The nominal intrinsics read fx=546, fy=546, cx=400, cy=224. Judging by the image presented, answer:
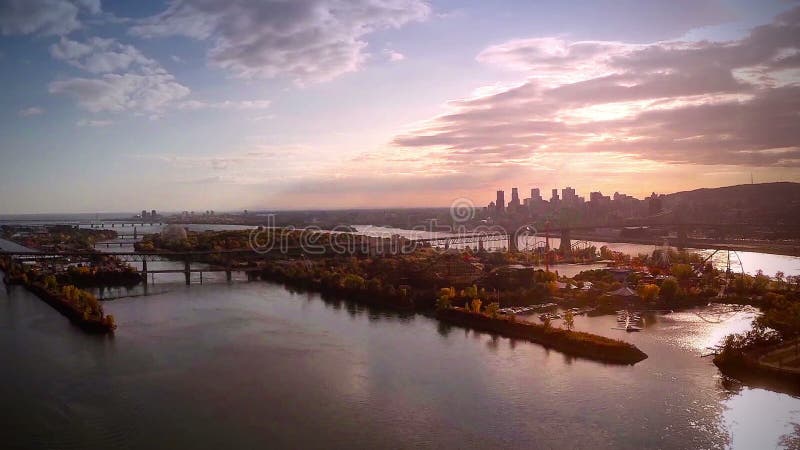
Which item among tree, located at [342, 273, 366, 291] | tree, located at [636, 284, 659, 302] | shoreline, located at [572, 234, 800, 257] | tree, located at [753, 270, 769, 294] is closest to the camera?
tree, located at [636, 284, 659, 302]

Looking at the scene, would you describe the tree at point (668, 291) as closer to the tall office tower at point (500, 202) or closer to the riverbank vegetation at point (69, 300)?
the riverbank vegetation at point (69, 300)

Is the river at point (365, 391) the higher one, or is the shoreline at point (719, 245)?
the shoreline at point (719, 245)

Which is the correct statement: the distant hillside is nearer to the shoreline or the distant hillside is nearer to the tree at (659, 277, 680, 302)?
the shoreline

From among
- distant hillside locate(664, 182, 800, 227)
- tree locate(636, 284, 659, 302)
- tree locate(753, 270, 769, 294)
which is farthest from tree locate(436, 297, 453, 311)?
distant hillside locate(664, 182, 800, 227)

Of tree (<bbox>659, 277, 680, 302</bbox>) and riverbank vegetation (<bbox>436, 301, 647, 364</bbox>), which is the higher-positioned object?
tree (<bbox>659, 277, 680, 302</bbox>)

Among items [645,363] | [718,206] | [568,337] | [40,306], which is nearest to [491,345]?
[568,337]

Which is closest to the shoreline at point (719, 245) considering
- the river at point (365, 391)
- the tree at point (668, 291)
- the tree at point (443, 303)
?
the tree at point (668, 291)

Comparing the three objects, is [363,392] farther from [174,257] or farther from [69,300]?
[174,257]
